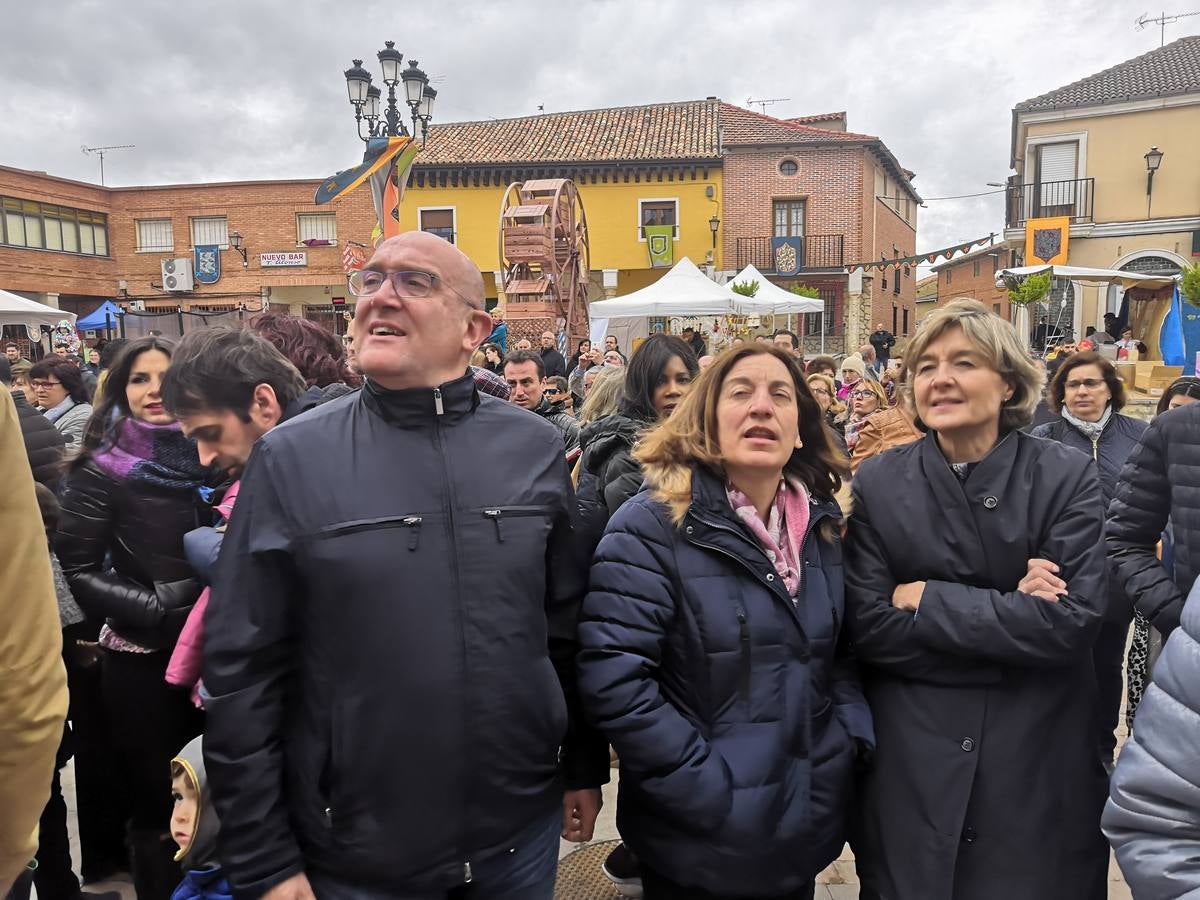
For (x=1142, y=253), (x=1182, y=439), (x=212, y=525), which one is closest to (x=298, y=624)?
(x=212, y=525)

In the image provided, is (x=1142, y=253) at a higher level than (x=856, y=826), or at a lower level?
higher

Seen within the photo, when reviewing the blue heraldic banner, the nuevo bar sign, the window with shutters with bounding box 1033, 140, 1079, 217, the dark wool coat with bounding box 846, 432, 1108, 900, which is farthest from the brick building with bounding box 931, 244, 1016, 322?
the dark wool coat with bounding box 846, 432, 1108, 900

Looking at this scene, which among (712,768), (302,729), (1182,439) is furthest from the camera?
(1182,439)

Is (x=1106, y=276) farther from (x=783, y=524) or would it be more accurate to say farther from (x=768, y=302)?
(x=783, y=524)

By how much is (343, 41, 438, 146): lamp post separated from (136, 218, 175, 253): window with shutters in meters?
23.7

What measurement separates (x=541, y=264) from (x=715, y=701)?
599 inches

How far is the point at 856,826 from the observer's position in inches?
81.7

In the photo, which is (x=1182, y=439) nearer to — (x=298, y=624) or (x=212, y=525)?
(x=298, y=624)

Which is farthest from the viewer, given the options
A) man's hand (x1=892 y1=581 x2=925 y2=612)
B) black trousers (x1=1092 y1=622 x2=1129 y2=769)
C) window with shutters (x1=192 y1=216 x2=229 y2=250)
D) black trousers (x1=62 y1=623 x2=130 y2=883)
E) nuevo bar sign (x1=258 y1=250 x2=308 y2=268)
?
window with shutters (x1=192 y1=216 x2=229 y2=250)

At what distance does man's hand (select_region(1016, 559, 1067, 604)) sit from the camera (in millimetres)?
1854

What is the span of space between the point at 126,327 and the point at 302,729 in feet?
59.7

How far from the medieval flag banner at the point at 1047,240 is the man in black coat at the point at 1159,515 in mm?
24176

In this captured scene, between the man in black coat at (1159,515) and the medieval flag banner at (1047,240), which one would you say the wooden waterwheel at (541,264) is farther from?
the medieval flag banner at (1047,240)

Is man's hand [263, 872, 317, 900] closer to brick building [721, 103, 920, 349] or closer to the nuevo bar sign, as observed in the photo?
brick building [721, 103, 920, 349]
